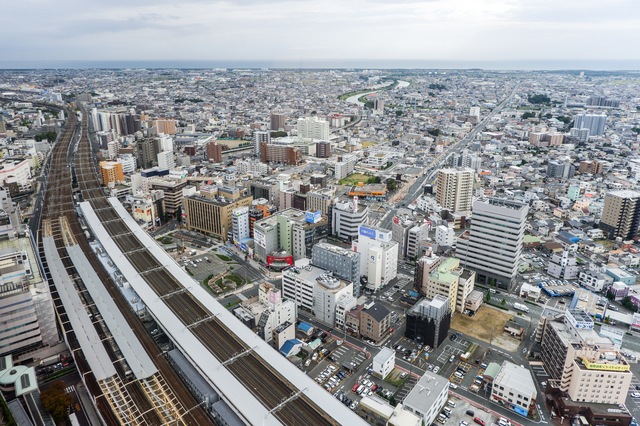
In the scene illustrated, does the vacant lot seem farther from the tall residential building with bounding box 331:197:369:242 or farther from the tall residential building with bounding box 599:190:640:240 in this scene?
the tall residential building with bounding box 599:190:640:240

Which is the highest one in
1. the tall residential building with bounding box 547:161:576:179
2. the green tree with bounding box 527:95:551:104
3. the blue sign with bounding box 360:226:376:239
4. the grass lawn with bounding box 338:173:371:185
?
the green tree with bounding box 527:95:551:104

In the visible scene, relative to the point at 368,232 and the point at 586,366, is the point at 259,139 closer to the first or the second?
the point at 368,232

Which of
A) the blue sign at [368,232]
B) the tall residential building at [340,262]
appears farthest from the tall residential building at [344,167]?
the tall residential building at [340,262]

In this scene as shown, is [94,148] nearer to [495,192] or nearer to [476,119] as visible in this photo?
[495,192]

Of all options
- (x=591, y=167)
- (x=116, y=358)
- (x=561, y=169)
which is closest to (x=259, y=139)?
(x=561, y=169)

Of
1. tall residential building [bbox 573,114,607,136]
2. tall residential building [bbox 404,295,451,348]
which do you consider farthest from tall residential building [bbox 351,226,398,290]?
tall residential building [bbox 573,114,607,136]

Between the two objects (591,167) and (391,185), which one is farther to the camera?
(591,167)
